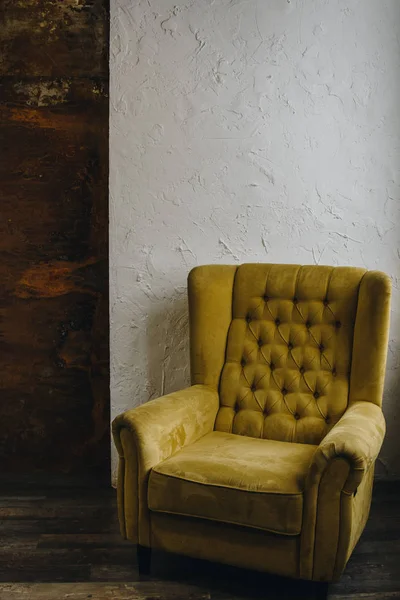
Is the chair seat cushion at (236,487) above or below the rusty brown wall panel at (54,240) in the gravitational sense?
below

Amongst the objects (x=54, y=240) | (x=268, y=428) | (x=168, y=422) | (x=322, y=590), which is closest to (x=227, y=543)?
(x=322, y=590)

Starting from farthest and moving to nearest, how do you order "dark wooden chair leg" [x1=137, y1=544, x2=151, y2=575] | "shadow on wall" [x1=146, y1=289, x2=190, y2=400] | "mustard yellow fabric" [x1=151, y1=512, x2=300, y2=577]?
1. "shadow on wall" [x1=146, y1=289, x2=190, y2=400]
2. "dark wooden chair leg" [x1=137, y1=544, x2=151, y2=575]
3. "mustard yellow fabric" [x1=151, y1=512, x2=300, y2=577]

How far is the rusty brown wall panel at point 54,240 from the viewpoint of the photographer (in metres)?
3.06

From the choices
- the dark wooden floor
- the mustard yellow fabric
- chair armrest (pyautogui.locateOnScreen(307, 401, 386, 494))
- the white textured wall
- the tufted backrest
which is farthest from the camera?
the white textured wall

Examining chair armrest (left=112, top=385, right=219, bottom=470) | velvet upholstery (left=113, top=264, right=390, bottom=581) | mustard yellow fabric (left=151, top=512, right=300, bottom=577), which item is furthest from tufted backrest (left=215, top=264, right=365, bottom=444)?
mustard yellow fabric (left=151, top=512, right=300, bottom=577)


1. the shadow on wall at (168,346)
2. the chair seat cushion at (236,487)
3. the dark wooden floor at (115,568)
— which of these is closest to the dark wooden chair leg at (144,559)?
the dark wooden floor at (115,568)

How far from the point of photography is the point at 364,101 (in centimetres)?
289

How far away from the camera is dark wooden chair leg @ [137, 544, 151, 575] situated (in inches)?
87.2

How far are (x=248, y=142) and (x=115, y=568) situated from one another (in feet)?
6.18

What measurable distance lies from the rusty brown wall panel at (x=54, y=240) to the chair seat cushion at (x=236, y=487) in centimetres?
112

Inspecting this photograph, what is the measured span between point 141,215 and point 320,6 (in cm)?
124

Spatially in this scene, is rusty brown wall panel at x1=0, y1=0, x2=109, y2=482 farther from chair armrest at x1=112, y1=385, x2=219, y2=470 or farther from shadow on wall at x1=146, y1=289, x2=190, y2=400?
chair armrest at x1=112, y1=385, x2=219, y2=470

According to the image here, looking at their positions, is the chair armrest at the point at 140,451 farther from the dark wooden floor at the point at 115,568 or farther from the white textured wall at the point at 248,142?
the white textured wall at the point at 248,142

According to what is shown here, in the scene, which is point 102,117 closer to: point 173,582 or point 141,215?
point 141,215
